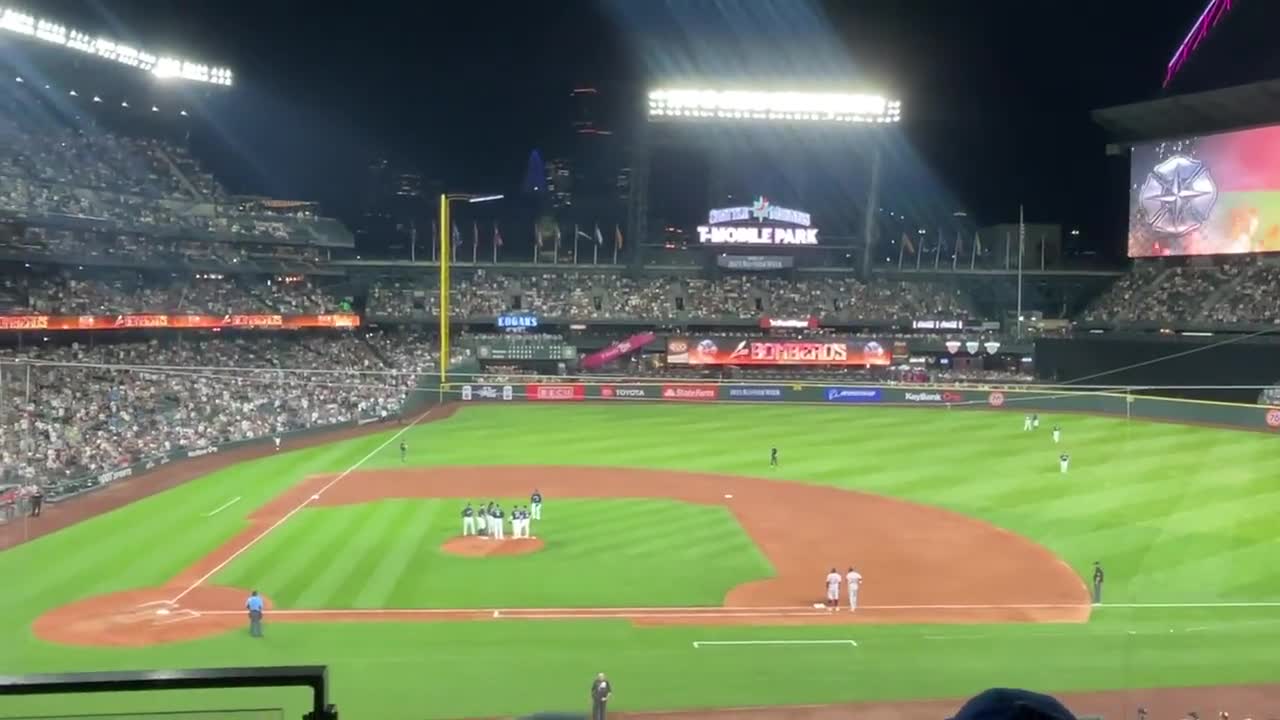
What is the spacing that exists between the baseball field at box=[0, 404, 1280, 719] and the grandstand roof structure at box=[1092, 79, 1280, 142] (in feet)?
75.5

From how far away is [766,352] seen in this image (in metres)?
61.7

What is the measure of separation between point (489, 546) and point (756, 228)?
46301 mm

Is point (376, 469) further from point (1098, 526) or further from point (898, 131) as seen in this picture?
point (898, 131)

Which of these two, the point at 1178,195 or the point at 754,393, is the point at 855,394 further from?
the point at 1178,195

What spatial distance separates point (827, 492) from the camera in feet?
103

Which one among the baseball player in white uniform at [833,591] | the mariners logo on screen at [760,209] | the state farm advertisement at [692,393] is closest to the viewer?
the baseball player in white uniform at [833,591]

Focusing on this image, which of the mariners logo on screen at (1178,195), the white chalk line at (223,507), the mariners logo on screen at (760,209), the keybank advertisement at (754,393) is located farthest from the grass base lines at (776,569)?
the mariners logo on screen at (1178,195)

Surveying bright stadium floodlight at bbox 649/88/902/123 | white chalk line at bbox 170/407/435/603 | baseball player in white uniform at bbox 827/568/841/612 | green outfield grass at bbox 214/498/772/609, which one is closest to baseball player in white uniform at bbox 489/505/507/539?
green outfield grass at bbox 214/498/772/609

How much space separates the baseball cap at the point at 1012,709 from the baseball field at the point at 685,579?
2390 millimetres

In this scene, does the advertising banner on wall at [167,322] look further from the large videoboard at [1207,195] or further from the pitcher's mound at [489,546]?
the large videoboard at [1207,195]

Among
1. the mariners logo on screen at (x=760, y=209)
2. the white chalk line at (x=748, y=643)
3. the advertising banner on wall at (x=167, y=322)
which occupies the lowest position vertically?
the white chalk line at (x=748, y=643)

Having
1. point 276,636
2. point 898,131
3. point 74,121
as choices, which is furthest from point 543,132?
point 276,636

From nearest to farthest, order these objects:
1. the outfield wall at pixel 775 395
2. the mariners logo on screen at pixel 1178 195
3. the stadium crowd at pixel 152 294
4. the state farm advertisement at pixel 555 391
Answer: the stadium crowd at pixel 152 294 → the outfield wall at pixel 775 395 → the mariners logo on screen at pixel 1178 195 → the state farm advertisement at pixel 555 391

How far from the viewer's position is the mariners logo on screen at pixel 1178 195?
Answer: 5450 cm
